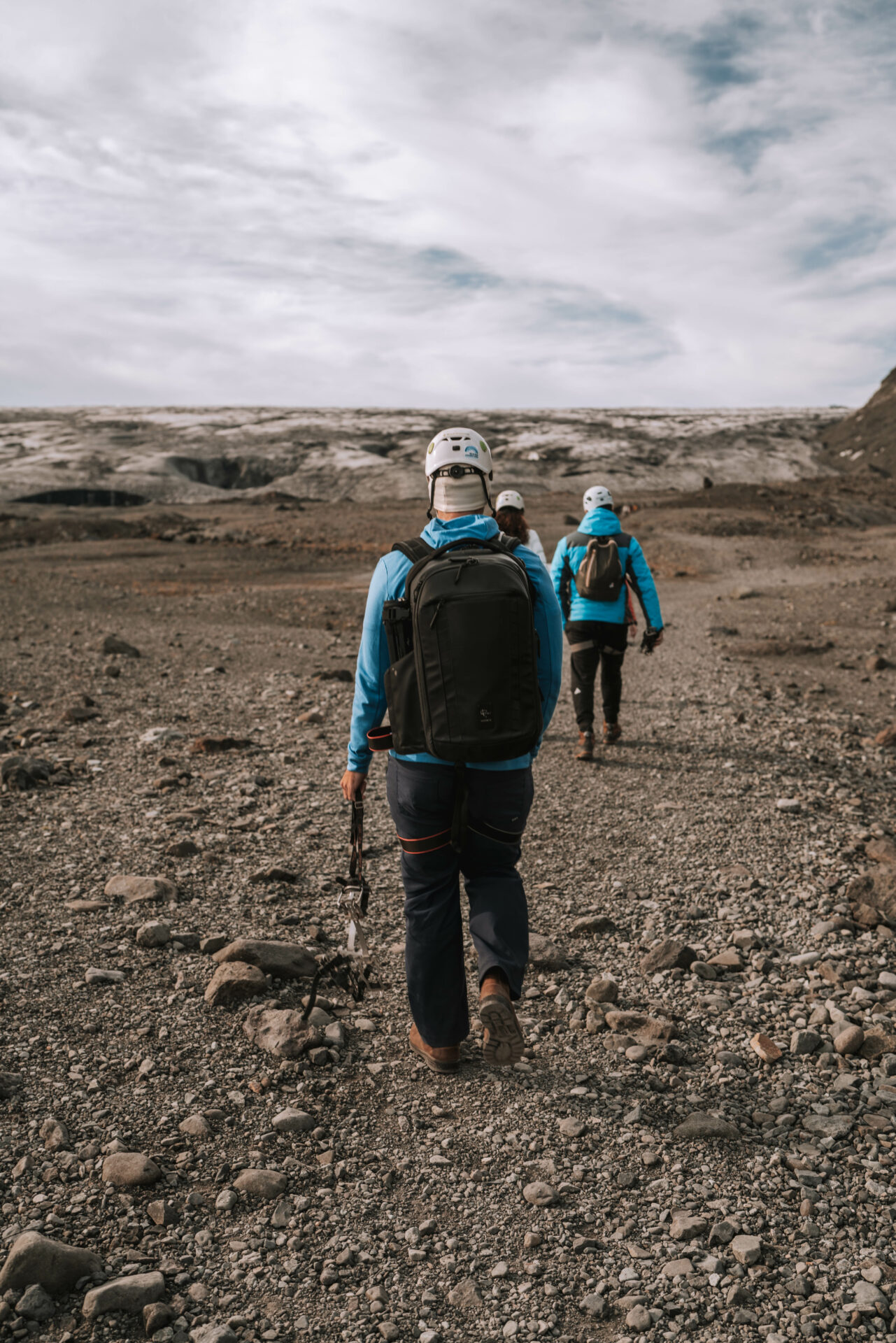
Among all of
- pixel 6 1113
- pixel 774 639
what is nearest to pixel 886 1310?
pixel 6 1113

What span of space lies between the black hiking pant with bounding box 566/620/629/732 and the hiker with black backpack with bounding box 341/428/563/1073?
415 centimetres

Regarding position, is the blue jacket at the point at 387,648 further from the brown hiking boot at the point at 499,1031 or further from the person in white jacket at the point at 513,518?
the person in white jacket at the point at 513,518

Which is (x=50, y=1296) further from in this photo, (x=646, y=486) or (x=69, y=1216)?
(x=646, y=486)

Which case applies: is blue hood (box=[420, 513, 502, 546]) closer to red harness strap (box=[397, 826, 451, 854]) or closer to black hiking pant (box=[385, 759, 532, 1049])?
black hiking pant (box=[385, 759, 532, 1049])

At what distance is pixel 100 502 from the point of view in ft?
168

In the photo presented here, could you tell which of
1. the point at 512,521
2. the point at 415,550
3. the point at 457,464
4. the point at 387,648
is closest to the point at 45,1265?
the point at 387,648

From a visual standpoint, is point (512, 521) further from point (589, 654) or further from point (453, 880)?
point (453, 880)

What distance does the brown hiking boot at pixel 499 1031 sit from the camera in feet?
10.3

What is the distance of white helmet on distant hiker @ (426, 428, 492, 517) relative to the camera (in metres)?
3.17

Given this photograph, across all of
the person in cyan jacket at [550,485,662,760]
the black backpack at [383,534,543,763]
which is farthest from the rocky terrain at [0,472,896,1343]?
the black backpack at [383,534,543,763]

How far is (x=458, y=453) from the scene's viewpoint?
319 cm

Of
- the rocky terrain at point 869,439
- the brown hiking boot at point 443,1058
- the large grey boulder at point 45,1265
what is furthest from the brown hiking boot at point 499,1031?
the rocky terrain at point 869,439

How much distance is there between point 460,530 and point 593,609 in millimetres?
4420

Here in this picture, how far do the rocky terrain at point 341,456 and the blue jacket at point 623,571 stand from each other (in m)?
41.2
